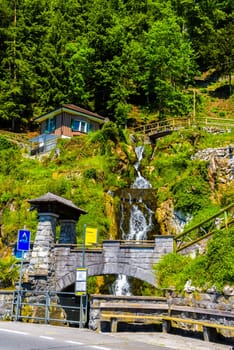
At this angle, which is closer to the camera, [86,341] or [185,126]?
[86,341]

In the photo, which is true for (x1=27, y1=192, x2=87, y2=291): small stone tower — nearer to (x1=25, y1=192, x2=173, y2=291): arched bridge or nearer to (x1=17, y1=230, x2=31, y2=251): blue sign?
(x1=25, y1=192, x2=173, y2=291): arched bridge

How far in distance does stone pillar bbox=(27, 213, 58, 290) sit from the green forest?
28.9 m

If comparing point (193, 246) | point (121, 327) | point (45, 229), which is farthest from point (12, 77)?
point (121, 327)

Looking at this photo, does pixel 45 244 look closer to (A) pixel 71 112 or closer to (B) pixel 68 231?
(B) pixel 68 231

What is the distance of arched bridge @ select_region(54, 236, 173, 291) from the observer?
62.0 feet

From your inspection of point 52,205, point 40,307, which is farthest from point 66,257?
point 40,307

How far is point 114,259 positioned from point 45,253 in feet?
10.7

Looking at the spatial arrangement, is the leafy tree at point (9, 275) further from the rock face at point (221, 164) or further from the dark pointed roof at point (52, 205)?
the rock face at point (221, 164)

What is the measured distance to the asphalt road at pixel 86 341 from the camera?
32.8 feet

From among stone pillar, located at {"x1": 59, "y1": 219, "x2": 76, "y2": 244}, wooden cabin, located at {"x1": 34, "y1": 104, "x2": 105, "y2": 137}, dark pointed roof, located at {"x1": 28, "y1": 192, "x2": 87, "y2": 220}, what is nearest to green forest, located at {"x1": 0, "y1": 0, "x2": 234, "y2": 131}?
wooden cabin, located at {"x1": 34, "y1": 104, "x2": 105, "y2": 137}

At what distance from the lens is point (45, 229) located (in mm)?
20016

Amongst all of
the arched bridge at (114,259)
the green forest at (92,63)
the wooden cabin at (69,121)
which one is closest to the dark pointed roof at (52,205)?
the arched bridge at (114,259)

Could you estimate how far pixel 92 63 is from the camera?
170 ft

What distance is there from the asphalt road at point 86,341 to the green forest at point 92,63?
117ft
